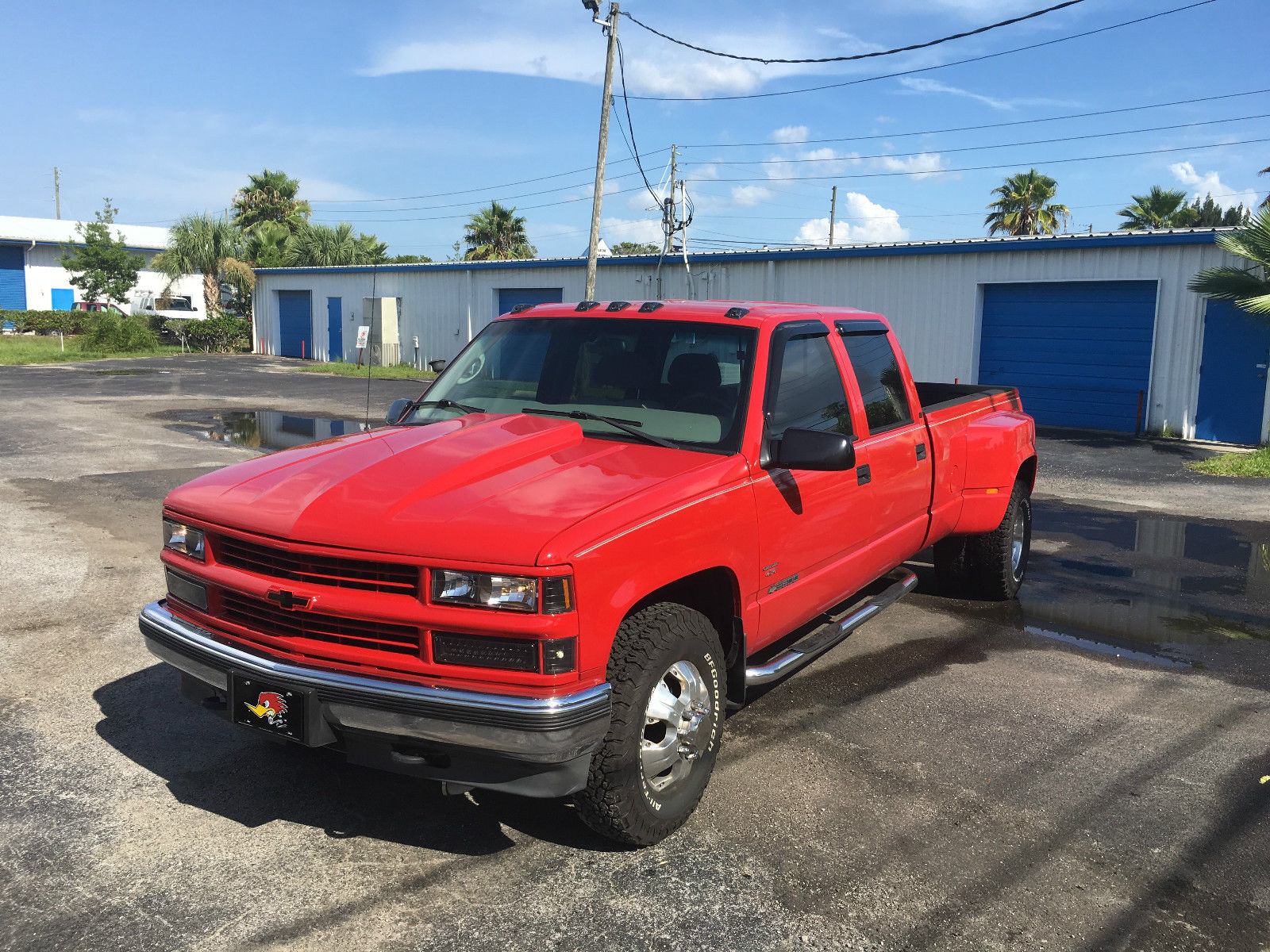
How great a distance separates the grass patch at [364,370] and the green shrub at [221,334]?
8.92 metres

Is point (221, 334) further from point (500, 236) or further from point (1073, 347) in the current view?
point (1073, 347)

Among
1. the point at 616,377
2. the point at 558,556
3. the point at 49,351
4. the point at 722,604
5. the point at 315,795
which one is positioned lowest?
the point at 315,795

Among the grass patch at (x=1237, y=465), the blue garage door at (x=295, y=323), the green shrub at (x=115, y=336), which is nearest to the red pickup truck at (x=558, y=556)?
the grass patch at (x=1237, y=465)

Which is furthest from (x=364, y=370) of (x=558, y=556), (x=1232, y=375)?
(x=558, y=556)

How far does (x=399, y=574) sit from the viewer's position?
323 cm

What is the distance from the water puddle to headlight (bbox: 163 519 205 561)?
10.4 meters

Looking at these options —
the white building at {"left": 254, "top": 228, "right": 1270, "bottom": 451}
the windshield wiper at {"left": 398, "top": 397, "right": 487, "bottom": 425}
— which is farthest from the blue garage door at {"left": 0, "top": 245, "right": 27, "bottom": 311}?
the windshield wiper at {"left": 398, "top": 397, "right": 487, "bottom": 425}

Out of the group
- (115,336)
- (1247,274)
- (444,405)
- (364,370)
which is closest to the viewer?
(444,405)

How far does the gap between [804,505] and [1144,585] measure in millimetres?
4687

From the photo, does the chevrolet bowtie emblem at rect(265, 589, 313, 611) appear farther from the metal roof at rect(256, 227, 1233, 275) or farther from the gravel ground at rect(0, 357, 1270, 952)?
the metal roof at rect(256, 227, 1233, 275)

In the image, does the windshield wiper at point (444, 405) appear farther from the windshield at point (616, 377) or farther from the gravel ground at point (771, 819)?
the gravel ground at point (771, 819)

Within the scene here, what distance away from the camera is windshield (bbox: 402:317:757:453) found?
14.2 feet

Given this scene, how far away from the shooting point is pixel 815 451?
3.97 m

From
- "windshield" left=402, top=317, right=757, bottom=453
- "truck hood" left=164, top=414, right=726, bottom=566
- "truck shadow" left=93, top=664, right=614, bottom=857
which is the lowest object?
"truck shadow" left=93, top=664, right=614, bottom=857
